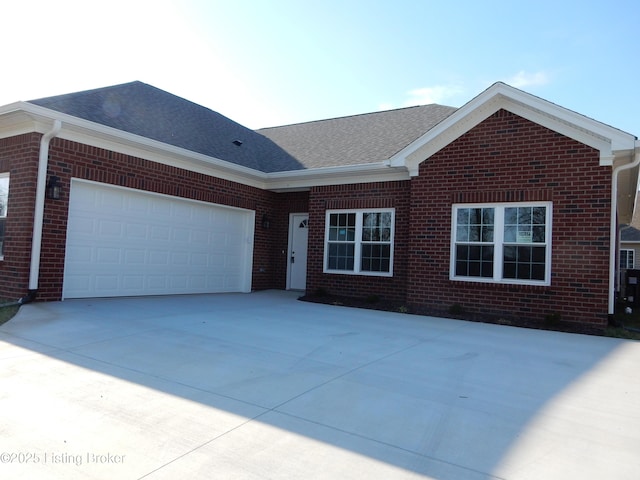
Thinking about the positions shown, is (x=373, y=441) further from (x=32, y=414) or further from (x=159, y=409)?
(x=32, y=414)

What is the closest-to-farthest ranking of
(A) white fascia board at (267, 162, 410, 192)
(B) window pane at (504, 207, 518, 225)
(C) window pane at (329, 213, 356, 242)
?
1. (B) window pane at (504, 207, 518, 225)
2. (A) white fascia board at (267, 162, 410, 192)
3. (C) window pane at (329, 213, 356, 242)

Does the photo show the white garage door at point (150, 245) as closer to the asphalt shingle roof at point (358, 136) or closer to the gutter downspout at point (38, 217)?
the gutter downspout at point (38, 217)

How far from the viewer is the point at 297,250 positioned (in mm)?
14562

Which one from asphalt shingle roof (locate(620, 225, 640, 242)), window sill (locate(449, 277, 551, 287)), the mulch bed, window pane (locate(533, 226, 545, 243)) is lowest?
the mulch bed

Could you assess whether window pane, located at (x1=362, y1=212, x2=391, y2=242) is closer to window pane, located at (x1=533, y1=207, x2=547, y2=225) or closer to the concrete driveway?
window pane, located at (x1=533, y1=207, x2=547, y2=225)

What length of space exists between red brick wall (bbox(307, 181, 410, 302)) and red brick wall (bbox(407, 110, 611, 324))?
0.66 meters

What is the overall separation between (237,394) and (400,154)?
765 cm

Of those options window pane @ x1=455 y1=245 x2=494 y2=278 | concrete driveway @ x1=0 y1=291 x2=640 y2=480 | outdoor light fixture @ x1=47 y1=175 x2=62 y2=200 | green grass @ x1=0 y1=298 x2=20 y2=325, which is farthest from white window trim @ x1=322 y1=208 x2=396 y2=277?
green grass @ x1=0 y1=298 x2=20 y2=325

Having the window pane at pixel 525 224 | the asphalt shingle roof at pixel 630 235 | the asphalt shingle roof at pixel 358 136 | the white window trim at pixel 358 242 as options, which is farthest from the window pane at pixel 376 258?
the asphalt shingle roof at pixel 630 235

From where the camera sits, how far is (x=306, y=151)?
47.8ft

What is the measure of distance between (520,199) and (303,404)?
7.15m

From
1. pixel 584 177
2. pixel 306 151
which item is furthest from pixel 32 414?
pixel 306 151

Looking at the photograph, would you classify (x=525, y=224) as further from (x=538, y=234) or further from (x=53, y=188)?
(x=53, y=188)

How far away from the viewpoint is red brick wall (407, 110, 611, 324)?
8.72m
